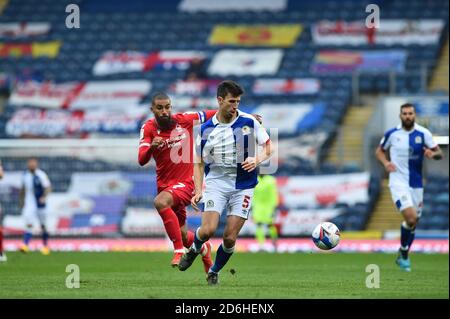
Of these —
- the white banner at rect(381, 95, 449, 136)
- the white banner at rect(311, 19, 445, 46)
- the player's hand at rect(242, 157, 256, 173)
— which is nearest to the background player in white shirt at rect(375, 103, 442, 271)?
the player's hand at rect(242, 157, 256, 173)

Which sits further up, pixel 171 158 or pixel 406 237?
pixel 171 158

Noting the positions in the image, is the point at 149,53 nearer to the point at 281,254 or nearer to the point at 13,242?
→ the point at 13,242

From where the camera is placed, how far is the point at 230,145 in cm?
1268

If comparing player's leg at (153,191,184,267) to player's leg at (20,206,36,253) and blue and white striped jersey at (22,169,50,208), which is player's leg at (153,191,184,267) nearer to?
player's leg at (20,206,36,253)

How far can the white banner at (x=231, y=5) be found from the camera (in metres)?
39.1

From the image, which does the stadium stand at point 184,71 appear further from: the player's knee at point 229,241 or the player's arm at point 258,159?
the player's arm at point 258,159

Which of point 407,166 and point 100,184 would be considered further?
point 100,184

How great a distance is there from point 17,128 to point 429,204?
43.9 ft

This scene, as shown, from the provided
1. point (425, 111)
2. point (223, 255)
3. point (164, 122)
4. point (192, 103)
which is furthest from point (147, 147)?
point (192, 103)

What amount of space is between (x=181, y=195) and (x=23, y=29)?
26.6 m

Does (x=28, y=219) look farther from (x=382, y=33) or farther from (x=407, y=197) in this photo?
(x=382, y=33)

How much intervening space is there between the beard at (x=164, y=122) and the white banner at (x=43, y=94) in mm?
20950

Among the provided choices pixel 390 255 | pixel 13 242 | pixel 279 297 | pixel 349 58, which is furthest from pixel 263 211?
pixel 279 297

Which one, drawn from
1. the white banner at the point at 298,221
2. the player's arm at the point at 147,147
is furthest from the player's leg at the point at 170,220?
the white banner at the point at 298,221
